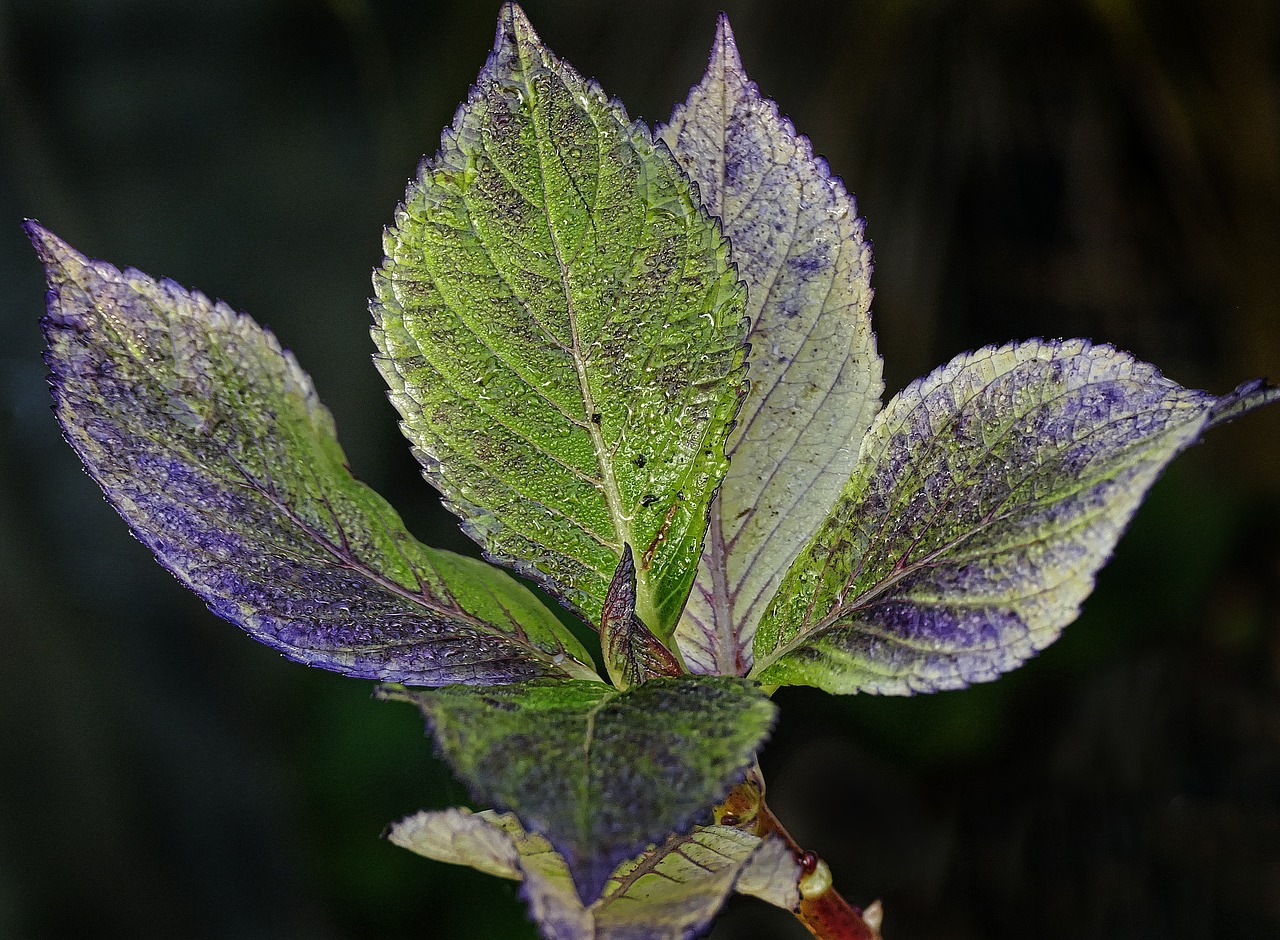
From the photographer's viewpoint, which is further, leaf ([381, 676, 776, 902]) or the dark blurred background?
the dark blurred background

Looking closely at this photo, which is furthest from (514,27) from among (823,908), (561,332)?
(823,908)

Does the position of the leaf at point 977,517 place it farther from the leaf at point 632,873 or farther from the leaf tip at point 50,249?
the leaf tip at point 50,249

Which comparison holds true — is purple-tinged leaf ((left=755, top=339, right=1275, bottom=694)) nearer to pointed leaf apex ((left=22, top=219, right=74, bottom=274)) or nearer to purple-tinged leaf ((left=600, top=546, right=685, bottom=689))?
purple-tinged leaf ((left=600, top=546, right=685, bottom=689))

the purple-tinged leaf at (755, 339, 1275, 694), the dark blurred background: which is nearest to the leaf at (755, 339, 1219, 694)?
the purple-tinged leaf at (755, 339, 1275, 694)

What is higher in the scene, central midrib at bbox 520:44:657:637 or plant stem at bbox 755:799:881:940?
central midrib at bbox 520:44:657:637

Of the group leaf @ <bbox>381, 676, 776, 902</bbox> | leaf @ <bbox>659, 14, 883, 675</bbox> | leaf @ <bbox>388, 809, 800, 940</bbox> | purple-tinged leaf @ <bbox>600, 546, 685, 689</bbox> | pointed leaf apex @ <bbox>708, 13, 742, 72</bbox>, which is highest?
pointed leaf apex @ <bbox>708, 13, 742, 72</bbox>
